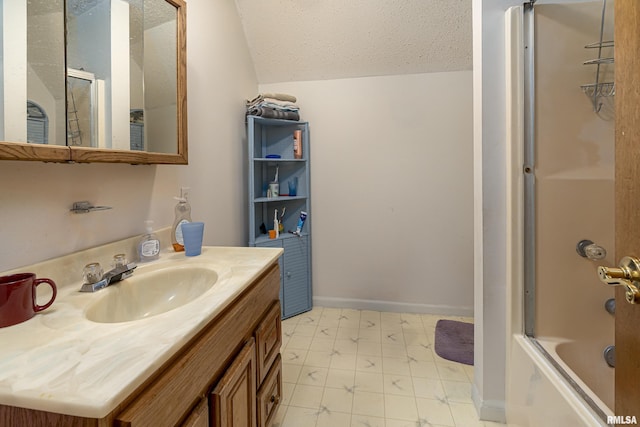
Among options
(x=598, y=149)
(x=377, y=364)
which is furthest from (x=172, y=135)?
(x=598, y=149)

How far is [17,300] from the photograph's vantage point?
0.62 m

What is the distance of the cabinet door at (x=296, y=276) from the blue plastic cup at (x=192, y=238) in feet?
3.55

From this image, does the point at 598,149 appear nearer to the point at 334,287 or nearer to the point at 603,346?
the point at 603,346

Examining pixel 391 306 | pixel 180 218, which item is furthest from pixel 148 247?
pixel 391 306

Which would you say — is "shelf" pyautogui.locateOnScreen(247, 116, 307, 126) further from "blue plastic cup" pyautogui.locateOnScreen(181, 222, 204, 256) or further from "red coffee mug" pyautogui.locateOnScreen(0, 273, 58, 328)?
"red coffee mug" pyautogui.locateOnScreen(0, 273, 58, 328)

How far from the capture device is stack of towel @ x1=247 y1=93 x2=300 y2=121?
82.0 inches

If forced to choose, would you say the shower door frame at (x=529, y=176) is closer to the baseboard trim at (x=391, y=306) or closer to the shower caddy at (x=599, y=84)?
→ the shower caddy at (x=599, y=84)

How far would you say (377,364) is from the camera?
1.72 m

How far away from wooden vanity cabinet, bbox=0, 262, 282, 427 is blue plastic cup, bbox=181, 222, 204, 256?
32cm

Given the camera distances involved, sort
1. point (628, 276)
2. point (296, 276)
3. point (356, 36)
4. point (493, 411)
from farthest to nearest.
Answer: point (296, 276) < point (356, 36) < point (493, 411) < point (628, 276)

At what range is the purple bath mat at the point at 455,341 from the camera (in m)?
1.79

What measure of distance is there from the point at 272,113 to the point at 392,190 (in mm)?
1110

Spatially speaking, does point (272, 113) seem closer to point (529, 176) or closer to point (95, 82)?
point (95, 82)

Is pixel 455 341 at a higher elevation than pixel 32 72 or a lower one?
lower
